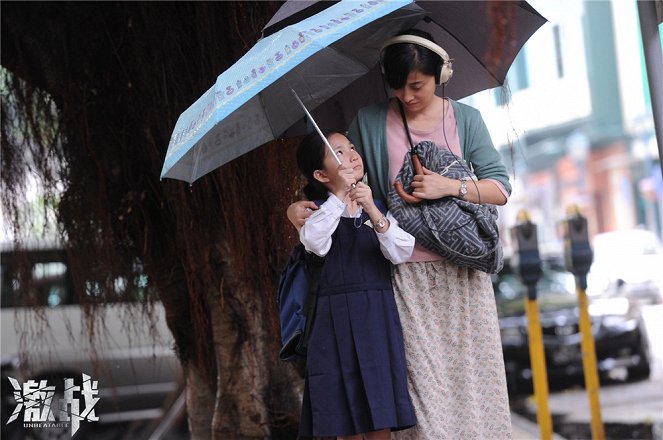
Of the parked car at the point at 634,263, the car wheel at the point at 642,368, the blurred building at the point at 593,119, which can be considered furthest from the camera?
the blurred building at the point at 593,119

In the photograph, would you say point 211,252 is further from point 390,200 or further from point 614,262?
point 614,262

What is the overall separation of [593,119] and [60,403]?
94.5 feet

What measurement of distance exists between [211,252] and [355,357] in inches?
69.2

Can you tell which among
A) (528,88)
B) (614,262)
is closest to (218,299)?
(614,262)

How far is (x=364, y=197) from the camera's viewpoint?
9.13 ft

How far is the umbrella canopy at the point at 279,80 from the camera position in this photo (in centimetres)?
269

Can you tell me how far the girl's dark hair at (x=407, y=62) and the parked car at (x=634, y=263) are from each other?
1595cm

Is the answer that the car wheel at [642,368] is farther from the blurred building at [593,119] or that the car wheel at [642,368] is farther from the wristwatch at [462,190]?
the blurred building at [593,119]

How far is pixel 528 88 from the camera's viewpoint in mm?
30906

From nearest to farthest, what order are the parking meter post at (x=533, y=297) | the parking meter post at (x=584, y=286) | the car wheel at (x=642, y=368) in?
1. the parking meter post at (x=533, y=297)
2. the parking meter post at (x=584, y=286)
3. the car wheel at (x=642, y=368)

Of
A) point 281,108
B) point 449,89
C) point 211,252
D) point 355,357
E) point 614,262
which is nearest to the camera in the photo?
point 355,357

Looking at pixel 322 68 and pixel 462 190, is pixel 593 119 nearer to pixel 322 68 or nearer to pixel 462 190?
pixel 322 68

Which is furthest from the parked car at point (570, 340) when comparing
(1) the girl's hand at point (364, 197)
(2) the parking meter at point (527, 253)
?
(1) the girl's hand at point (364, 197)

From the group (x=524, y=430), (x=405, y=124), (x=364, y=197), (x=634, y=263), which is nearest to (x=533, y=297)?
(x=524, y=430)
